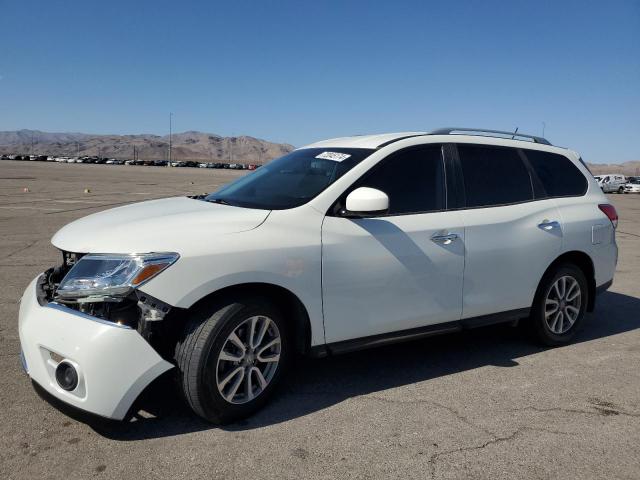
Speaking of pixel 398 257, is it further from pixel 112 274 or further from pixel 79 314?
pixel 79 314

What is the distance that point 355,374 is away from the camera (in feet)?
13.9

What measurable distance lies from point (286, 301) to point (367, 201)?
83 cm

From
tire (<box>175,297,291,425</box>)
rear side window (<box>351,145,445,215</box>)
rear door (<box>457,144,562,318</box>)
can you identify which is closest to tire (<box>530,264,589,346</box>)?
rear door (<box>457,144,562,318</box>)

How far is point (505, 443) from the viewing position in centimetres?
321

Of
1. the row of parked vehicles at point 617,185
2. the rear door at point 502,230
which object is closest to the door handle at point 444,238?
the rear door at point 502,230

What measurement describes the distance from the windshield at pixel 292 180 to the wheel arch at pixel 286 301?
0.57m

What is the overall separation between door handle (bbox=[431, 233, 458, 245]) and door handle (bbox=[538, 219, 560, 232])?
106 centimetres

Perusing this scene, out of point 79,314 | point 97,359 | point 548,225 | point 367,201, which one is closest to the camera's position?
point 97,359

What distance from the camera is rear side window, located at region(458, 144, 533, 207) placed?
4.45m

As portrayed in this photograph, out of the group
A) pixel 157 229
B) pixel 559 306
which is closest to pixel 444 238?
pixel 559 306

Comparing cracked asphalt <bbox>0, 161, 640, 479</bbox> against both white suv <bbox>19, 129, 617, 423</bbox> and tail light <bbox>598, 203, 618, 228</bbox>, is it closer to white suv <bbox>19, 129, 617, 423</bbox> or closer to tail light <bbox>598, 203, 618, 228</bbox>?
white suv <bbox>19, 129, 617, 423</bbox>

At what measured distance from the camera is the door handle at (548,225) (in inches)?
186

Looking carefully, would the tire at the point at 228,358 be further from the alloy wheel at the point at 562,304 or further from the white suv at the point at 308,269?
the alloy wheel at the point at 562,304

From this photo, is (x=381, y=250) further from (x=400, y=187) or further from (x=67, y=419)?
(x=67, y=419)
